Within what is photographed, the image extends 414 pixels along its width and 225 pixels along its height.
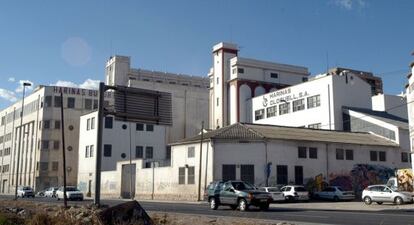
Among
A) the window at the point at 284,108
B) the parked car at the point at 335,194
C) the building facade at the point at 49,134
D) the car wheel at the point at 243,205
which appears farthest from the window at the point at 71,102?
the car wheel at the point at 243,205

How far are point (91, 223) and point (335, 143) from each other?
3809cm

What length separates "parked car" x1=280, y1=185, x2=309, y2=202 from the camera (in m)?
41.6

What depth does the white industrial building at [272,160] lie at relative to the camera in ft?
148

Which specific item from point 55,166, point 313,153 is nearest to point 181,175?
point 313,153

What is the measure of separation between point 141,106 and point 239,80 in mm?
57541

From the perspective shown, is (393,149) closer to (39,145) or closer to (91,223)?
(91,223)

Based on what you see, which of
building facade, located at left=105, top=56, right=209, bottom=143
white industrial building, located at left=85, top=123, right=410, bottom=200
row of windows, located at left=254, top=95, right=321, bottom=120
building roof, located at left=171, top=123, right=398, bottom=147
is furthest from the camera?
building facade, located at left=105, top=56, right=209, bottom=143

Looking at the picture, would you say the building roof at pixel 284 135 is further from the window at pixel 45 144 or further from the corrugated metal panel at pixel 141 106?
the window at pixel 45 144

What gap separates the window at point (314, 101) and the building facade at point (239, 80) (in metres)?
12.7

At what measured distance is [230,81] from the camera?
7775 cm

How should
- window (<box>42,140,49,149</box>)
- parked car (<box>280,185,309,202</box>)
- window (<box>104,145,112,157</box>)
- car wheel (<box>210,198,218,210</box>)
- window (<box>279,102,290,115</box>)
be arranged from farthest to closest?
window (<box>42,140,49,149</box>)
window (<box>279,102,290,115</box>)
window (<box>104,145,112,157</box>)
parked car (<box>280,185,309,202</box>)
car wheel (<box>210,198,218,210</box>)

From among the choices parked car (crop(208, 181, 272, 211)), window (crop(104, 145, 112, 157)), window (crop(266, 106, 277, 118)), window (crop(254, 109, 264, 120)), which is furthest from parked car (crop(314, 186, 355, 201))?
window (crop(104, 145, 112, 157))

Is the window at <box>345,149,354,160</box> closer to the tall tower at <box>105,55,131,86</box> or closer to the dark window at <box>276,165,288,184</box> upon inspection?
the dark window at <box>276,165,288,184</box>

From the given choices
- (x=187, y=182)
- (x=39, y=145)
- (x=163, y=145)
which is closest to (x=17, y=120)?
(x=39, y=145)
